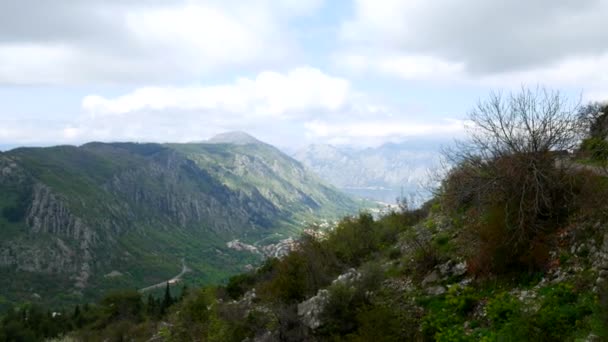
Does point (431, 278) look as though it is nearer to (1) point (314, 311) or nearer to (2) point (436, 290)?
(2) point (436, 290)

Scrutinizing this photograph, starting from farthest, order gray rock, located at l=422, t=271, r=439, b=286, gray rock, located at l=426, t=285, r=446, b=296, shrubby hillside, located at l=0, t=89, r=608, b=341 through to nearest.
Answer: gray rock, located at l=422, t=271, r=439, b=286
gray rock, located at l=426, t=285, r=446, b=296
shrubby hillside, located at l=0, t=89, r=608, b=341

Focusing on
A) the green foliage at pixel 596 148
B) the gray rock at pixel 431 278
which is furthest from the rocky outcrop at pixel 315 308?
the green foliage at pixel 596 148

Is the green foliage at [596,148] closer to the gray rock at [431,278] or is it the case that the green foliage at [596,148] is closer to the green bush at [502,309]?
the gray rock at [431,278]

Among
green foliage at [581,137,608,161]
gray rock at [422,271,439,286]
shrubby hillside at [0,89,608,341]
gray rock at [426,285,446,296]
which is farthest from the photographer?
green foliage at [581,137,608,161]

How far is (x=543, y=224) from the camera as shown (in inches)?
742

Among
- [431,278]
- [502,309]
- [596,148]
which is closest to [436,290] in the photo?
[431,278]

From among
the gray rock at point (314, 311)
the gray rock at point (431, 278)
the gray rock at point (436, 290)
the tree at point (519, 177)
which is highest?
the tree at point (519, 177)

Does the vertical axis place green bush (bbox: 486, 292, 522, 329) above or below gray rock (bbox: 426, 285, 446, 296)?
above

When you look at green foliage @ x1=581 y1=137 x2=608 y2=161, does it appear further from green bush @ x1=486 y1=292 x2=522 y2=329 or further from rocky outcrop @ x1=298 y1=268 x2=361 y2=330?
rocky outcrop @ x1=298 y1=268 x2=361 y2=330

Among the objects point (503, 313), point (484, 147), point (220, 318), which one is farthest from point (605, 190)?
point (220, 318)

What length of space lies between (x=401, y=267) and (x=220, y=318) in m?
13.6

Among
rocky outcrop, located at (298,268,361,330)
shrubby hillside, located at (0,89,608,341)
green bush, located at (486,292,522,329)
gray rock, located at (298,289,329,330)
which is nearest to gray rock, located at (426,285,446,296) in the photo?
shrubby hillside, located at (0,89,608,341)

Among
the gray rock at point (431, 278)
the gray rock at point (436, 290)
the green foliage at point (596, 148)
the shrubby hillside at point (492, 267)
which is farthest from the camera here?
the green foliage at point (596, 148)

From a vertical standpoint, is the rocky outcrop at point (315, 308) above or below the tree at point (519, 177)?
below
